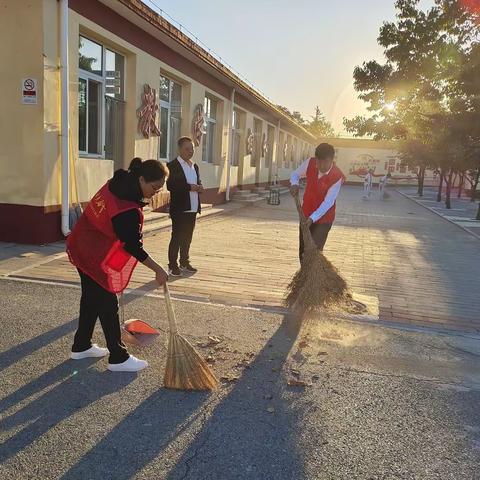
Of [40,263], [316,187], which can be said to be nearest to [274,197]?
[40,263]

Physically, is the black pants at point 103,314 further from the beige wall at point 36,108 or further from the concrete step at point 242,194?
the concrete step at point 242,194

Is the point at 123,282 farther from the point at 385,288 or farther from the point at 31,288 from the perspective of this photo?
the point at 385,288

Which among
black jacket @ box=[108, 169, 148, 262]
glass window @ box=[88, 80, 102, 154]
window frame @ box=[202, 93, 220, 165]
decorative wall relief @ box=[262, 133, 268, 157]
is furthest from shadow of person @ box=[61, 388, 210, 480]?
decorative wall relief @ box=[262, 133, 268, 157]


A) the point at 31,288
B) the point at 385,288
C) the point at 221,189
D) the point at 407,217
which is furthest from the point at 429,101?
the point at 31,288

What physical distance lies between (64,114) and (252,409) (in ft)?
20.3

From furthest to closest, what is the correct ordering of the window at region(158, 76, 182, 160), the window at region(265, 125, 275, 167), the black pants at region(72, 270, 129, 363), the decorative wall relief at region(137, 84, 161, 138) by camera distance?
1. the window at region(265, 125, 275, 167)
2. the window at region(158, 76, 182, 160)
3. the decorative wall relief at region(137, 84, 161, 138)
4. the black pants at region(72, 270, 129, 363)

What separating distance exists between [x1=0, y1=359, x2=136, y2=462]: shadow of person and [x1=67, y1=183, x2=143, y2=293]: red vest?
2.16 ft

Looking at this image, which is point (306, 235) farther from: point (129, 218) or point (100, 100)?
point (100, 100)

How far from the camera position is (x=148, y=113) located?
34.9 ft

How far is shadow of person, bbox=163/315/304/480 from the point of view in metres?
2.54

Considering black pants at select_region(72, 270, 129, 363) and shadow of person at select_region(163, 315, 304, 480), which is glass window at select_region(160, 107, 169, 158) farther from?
shadow of person at select_region(163, 315, 304, 480)

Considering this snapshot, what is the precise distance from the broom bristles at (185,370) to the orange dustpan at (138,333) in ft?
2.18

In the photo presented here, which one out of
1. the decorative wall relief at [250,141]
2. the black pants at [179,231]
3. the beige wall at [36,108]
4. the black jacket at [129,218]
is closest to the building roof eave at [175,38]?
the beige wall at [36,108]

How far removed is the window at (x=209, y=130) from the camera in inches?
620
